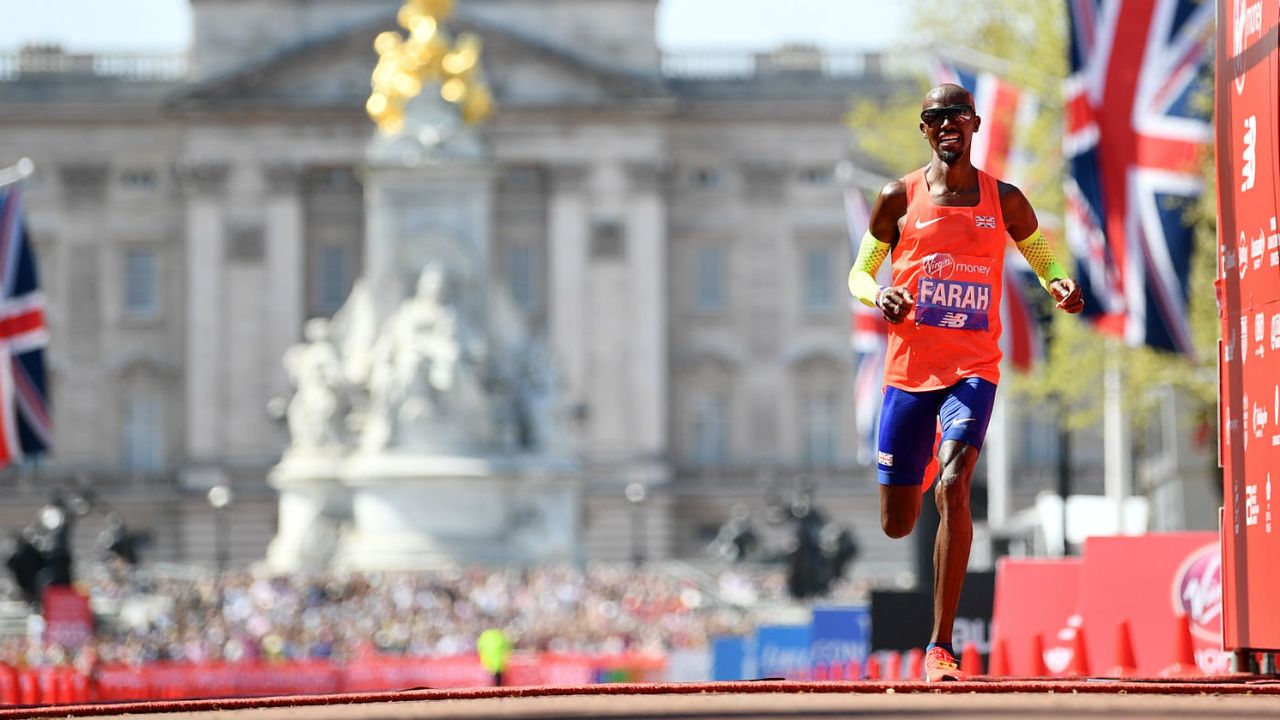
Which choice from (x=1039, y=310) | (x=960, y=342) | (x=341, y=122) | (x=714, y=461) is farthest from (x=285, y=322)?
(x=960, y=342)

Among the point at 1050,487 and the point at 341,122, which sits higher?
the point at 341,122

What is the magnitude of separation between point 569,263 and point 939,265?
7946cm

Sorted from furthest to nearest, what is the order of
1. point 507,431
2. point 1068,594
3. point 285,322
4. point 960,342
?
point 285,322 → point 507,431 → point 1068,594 → point 960,342

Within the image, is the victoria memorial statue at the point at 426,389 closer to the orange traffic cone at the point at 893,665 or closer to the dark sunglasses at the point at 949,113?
the orange traffic cone at the point at 893,665

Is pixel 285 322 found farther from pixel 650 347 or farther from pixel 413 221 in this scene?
pixel 413 221

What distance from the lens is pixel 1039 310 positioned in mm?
39031

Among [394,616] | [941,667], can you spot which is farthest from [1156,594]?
[394,616]

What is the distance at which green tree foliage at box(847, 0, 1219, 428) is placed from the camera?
3650 centimetres

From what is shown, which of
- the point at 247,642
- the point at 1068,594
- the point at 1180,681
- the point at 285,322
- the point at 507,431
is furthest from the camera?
the point at 285,322

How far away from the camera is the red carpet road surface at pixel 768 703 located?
8.79m

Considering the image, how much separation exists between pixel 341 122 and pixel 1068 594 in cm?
7398

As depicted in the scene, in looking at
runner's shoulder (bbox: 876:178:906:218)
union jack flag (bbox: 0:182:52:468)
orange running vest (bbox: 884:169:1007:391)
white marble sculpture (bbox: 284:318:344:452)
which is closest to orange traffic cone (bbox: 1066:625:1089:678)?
orange running vest (bbox: 884:169:1007:391)

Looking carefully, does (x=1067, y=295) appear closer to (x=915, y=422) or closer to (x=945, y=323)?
(x=945, y=323)

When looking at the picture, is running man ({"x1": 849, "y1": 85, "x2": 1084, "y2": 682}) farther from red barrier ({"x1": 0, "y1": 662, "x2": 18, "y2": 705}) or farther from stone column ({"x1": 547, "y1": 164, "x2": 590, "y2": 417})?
stone column ({"x1": 547, "y1": 164, "x2": 590, "y2": 417})
